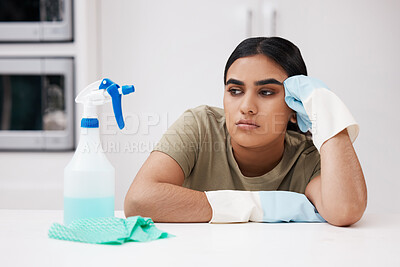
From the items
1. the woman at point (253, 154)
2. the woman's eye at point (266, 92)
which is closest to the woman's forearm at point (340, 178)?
the woman at point (253, 154)

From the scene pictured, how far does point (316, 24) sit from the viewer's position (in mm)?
1889

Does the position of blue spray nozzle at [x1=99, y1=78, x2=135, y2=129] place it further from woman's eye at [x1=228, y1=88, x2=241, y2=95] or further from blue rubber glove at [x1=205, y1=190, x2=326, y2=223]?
woman's eye at [x1=228, y1=88, x2=241, y2=95]

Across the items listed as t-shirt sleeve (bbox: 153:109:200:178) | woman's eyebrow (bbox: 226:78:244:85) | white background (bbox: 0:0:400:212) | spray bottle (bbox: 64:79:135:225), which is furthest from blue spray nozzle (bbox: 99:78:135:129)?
white background (bbox: 0:0:400:212)

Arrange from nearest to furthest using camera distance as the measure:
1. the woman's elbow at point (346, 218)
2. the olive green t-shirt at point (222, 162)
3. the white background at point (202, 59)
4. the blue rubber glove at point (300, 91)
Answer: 1. the woman's elbow at point (346, 218)
2. the blue rubber glove at point (300, 91)
3. the olive green t-shirt at point (222, 162)
4. the white background at point (202, 59)

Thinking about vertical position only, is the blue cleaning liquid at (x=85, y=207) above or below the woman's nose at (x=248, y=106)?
below

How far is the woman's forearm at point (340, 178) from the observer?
3.18 ft

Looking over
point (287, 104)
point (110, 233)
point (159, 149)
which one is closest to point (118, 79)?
point (159, 149)

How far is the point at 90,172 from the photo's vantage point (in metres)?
0.79

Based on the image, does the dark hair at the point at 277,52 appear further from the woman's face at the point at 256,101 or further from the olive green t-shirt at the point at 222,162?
the olive green t-shirt at the point at 222,162

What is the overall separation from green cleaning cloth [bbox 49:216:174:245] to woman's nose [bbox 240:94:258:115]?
0.48 metres

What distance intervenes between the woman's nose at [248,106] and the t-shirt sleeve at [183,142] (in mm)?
176

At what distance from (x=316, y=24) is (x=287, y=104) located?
841 mm

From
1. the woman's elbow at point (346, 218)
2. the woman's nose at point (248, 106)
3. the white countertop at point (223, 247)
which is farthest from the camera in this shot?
the woman's nose at point (248, 106)

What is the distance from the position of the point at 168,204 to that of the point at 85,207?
8.5 inches
